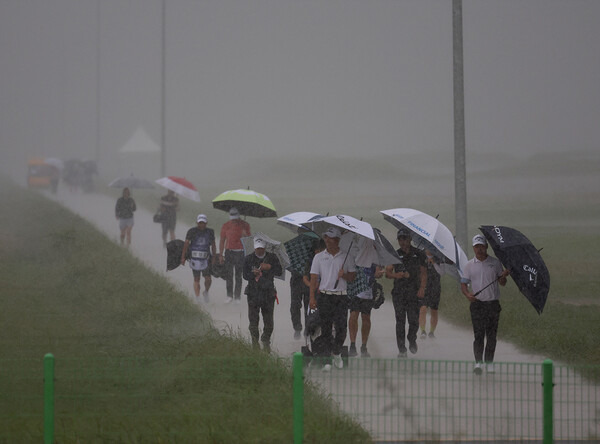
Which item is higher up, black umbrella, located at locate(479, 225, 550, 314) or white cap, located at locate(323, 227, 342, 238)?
white cap, located at locate(323, 227, 342, 238)

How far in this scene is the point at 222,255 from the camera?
56.3 feet

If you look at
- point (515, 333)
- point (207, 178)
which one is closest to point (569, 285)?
point (515, 333)

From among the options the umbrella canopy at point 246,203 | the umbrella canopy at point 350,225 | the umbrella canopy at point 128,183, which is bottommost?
the umbrella canopy at point 350,225

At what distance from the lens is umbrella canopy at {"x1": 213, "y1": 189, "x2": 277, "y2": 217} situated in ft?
55.2

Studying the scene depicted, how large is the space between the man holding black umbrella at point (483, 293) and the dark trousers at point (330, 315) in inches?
53.6

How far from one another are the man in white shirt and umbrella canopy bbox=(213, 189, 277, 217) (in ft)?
15.9

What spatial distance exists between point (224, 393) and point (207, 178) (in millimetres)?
86133

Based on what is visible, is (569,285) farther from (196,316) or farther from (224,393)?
(224,393)

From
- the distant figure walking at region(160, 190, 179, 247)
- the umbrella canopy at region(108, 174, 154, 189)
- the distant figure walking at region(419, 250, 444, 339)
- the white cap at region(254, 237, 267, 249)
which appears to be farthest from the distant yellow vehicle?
the white cap at region(254, 237, 267, 249)

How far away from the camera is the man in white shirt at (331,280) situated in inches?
468

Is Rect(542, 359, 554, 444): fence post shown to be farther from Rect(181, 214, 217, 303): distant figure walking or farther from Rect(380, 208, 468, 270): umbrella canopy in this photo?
Rect(181, 214, 217, 303): distant figure walking

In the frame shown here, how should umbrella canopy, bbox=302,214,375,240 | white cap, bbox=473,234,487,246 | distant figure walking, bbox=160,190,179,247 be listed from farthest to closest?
distant figure walking, bbox=160,190,179,247 → umbrella canopy, bbox=302,214,375,240 → white cap, bbox=473,234,487,246

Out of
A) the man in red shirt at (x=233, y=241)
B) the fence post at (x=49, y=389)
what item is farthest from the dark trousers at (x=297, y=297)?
the fence post at (x=49, y=389)

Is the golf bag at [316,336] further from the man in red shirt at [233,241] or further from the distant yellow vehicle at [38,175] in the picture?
the distant yellow vehicle at [38,175]
